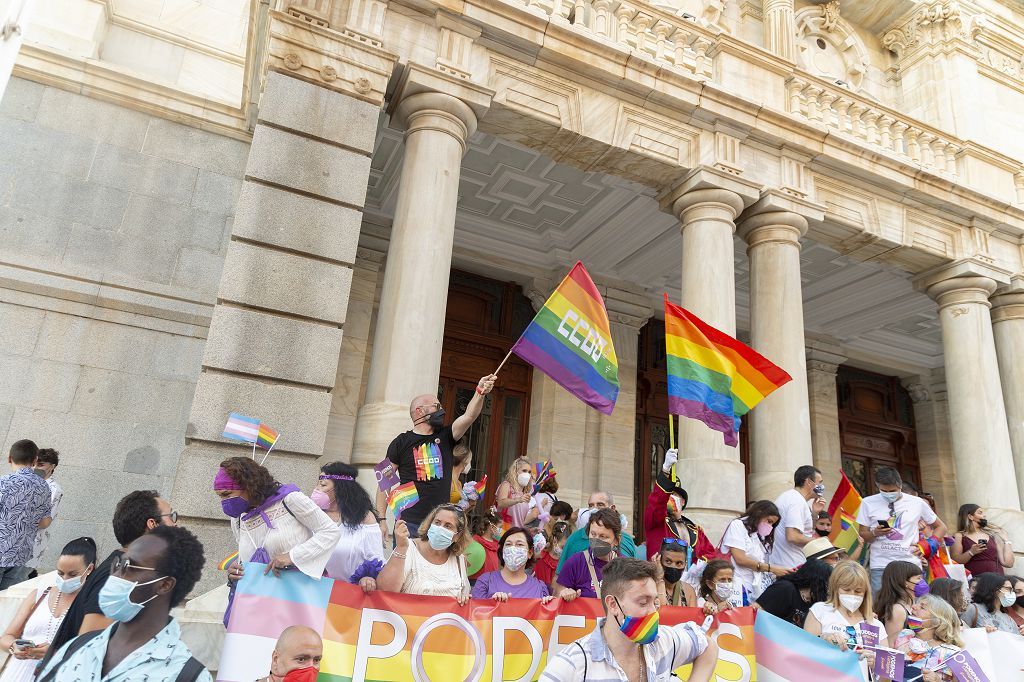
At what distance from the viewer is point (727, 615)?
534 centimetres

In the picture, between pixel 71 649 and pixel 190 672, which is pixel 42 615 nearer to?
pixel 71 649

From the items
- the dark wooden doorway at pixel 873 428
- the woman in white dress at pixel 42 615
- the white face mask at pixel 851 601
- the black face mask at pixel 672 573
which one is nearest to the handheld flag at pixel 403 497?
the woman in white dress at pixel 42 615

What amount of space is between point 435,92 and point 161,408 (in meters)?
5.47

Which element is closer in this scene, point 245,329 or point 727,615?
point 727,615

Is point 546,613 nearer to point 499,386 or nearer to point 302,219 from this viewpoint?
point 302,219

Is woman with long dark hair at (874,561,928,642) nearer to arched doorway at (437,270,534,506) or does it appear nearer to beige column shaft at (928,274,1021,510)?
beige column shaft at (928,274,1021,510)

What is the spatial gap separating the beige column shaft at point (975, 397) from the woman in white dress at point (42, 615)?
41.4 ft

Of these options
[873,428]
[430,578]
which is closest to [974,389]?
[873,428]

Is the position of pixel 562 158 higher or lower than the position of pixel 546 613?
higher

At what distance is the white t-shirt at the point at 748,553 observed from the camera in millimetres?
6516

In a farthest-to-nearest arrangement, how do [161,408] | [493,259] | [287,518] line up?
[493,259] < [161,408] < [287,518]

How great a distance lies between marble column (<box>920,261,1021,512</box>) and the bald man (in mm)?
12024

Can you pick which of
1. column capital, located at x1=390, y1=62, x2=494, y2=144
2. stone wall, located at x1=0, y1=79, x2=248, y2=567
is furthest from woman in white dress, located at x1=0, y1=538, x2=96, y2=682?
column capital, located at x1=390, y1=62, x2=494, y2=144

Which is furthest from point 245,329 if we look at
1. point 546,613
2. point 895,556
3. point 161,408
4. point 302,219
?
point 895,556
